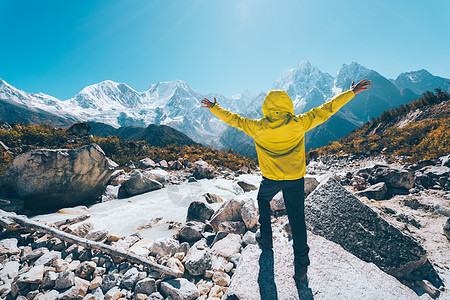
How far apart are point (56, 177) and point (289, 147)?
7.89m

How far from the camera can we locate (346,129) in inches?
5364

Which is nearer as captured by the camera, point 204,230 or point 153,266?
point 153,266

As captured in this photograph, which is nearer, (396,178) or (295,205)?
(295,205)

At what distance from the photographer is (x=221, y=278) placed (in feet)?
8.43

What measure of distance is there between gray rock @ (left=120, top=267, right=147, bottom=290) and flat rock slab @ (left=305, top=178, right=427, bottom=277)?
3.04 metres

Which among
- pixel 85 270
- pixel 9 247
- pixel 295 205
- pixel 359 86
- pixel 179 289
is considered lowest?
pixel 179 289

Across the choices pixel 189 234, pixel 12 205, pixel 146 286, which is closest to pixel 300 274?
pixel 146 286

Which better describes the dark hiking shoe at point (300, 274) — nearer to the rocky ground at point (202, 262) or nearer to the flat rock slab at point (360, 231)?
the rocky ground at point (202, 262)

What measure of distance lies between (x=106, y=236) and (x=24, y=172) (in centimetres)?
451

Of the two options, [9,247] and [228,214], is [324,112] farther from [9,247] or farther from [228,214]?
[9,247]

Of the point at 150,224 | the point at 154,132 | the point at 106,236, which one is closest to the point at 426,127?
the point at 150,224

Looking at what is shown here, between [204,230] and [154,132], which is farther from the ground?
[154,132]

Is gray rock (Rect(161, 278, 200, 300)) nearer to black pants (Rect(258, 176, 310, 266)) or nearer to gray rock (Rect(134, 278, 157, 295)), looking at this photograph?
gray rock (Rect(134, 278, 157, 295))

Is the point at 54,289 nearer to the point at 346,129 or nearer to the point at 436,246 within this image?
the point at 436,246
